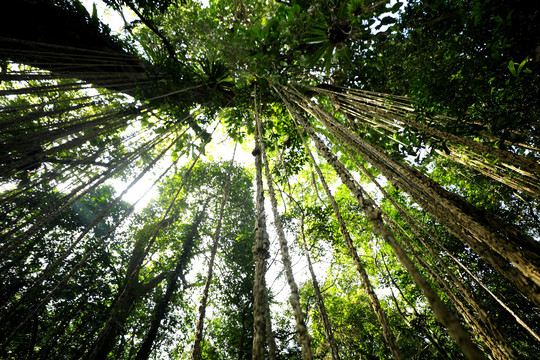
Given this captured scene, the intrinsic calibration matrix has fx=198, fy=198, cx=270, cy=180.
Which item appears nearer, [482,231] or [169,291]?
[482,231]

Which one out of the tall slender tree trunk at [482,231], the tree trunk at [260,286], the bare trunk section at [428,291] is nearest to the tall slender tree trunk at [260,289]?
the tree trunk at [260,286]

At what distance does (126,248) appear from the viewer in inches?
243

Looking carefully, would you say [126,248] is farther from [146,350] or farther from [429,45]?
[429,45]

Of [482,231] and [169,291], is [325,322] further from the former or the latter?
[169,291]

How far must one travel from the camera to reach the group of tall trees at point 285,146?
1.06 meters

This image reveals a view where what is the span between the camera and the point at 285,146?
12.0 ft

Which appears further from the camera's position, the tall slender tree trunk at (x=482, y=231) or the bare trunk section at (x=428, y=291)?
the tall slender tree trunk at (x=482, y=231)

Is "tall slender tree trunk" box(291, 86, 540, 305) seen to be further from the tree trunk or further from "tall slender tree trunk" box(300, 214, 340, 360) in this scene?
the tree trunk

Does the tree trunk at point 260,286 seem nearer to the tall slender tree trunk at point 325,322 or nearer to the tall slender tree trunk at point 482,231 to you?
the tall slender tree trunk at point 325,322

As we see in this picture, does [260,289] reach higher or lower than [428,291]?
higher

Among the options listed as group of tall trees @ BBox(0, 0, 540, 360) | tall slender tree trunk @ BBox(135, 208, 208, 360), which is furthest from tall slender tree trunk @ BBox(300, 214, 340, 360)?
tall slender tree trunk @ BBox(135, 208, 208, 360)

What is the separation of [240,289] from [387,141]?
5251mm

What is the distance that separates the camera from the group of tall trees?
1.06m

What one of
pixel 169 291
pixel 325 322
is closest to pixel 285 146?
pixel 325 322
